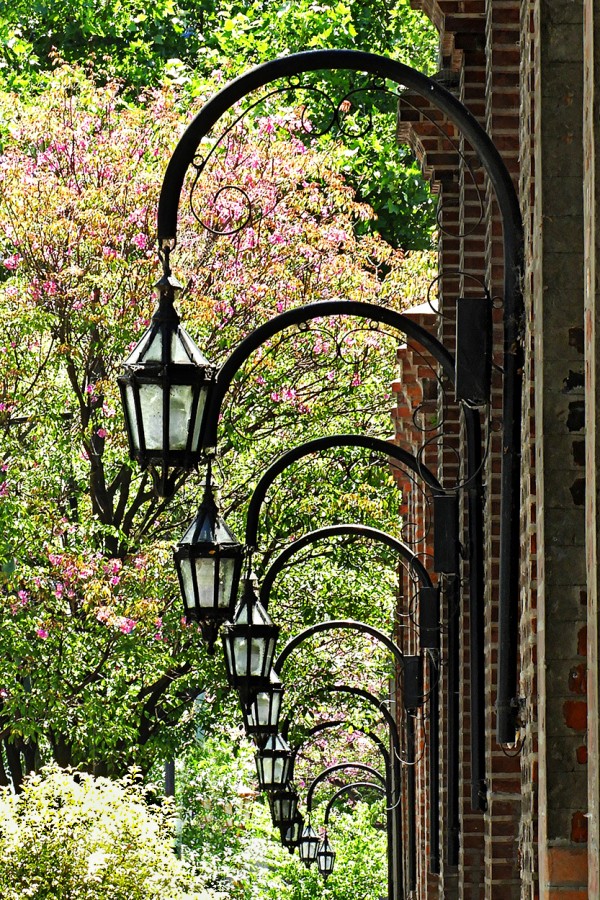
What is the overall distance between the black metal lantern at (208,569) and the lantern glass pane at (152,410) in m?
2.35

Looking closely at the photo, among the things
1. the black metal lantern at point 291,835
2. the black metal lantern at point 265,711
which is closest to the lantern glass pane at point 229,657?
the black metal lantern at point 265,711

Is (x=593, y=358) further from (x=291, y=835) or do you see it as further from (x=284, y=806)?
(x=291, y=835)

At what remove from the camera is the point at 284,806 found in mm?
19109

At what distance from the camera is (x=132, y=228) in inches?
771

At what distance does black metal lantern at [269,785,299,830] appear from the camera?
61.4ft

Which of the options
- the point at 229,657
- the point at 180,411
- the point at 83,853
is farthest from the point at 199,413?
the point at 83,853

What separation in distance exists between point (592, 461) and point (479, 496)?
3925mm

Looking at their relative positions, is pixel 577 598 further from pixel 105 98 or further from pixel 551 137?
pixel 105 98

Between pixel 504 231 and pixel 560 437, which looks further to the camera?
pixel 504 231

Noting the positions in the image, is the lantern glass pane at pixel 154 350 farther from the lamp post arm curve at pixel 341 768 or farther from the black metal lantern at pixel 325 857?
the black metal lantern at pixel 325 857

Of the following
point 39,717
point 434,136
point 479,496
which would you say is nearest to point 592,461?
point 479,496

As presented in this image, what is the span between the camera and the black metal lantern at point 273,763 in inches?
624

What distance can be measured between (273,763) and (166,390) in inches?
404

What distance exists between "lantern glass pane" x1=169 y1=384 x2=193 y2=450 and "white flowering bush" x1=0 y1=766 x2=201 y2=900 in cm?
819
